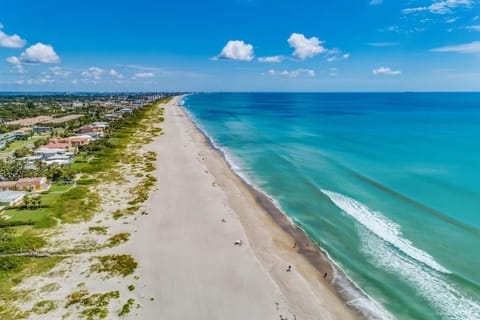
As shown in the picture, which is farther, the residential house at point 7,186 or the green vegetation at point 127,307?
the residential house at point 7,186

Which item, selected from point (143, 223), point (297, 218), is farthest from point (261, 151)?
point (143, 223)

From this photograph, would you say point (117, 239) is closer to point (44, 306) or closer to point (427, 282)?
point (44, 306)

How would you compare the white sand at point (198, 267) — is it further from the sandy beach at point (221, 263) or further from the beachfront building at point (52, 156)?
the beachfront building at point (52, 156)

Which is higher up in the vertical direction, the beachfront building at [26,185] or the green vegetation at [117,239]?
the beachfront building at [26,185]

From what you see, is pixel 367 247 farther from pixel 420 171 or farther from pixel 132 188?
pixel 132 188

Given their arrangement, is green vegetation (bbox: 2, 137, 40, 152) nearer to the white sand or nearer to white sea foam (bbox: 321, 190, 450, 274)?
the white sand

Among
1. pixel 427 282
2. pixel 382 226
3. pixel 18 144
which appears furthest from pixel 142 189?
pixel 18 144

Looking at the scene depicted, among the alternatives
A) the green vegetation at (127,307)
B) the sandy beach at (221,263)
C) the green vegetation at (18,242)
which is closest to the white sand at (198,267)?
the sandy beach at (221,263)

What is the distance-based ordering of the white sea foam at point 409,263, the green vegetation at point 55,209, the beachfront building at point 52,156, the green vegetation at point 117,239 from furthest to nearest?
the beachfront building at point 52,156, the green vegetation at point 55,209, the green vegetation at point 117,239, the white sea foam at point 409,263
